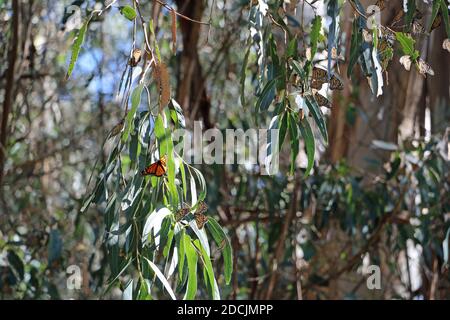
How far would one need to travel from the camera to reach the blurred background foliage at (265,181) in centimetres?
386

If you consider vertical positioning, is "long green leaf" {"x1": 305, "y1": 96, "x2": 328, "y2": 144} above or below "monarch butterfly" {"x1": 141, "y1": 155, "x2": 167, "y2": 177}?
above

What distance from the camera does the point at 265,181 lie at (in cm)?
420

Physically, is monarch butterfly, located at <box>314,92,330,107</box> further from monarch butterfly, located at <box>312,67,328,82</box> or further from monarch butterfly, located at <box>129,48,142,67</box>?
monarch butterfly, located at <box>129,48,142,67</box>

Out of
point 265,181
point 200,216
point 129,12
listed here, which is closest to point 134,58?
point 129,12

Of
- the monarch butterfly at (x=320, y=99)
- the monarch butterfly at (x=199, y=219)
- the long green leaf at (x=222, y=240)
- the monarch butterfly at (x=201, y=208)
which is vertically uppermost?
the monarch butterfly at (x=320, y=99)

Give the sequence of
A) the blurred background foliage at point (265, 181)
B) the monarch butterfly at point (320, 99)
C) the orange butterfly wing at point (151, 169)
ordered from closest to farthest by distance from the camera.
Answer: the orange butterfly wing at point (151, 169), the monarch butterfly at point (320, 99), the blurred background foliage at point (265, 181)

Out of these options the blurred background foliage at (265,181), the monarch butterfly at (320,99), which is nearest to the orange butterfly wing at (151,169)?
the monarch butterfly at (320,99)

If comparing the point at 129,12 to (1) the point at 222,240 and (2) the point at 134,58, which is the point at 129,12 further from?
(1) the point at 222,240

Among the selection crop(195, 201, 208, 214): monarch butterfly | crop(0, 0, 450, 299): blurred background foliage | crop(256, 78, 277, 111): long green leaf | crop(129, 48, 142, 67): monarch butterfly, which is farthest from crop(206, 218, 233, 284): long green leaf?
crop(0, 0, 450, 299): blurred background foliage

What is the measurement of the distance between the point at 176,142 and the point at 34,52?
7.21 feet

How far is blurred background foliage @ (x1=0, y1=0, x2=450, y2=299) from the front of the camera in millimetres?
3859

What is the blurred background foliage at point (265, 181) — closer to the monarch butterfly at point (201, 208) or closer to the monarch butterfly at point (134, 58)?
the monarch butterfly at point (134, 58)
